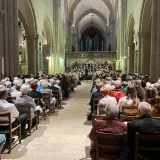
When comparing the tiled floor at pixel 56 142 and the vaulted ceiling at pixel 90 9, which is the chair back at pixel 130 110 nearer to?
the tiled floor at pixel 56 142

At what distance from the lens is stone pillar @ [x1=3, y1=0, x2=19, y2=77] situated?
12.6m

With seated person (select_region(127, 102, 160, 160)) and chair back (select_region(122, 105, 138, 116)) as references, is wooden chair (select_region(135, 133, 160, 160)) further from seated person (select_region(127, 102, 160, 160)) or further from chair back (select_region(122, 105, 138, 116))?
chair back (select_region(122, 105, 138, 116))

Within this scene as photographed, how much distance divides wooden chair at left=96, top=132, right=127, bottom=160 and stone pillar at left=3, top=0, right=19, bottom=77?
33.6 ft

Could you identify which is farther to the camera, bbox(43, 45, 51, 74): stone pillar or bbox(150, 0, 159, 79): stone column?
bbox(43, 45, 51, 74): stone pillar

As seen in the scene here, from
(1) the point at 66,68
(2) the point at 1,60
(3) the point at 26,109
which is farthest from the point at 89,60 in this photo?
(3) the point at 26,109

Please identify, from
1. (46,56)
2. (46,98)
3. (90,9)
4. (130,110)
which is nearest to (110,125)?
(130,110)

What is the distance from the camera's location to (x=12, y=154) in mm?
4879

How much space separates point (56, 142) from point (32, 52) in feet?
48.5

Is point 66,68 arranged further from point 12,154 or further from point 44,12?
point 12,154

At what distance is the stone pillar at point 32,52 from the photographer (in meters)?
19.5

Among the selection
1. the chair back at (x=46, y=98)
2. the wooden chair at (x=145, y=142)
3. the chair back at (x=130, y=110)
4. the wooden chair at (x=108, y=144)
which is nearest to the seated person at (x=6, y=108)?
the wooden chair at (x=108, y=144)

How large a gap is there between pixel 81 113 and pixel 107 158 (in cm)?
593

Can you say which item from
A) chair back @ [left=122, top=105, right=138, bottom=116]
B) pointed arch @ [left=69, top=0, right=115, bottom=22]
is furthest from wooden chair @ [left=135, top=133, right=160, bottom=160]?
pointed arch @ [left=69, top=0, right=115, bottom=22]

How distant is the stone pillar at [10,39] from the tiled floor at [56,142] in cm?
599
